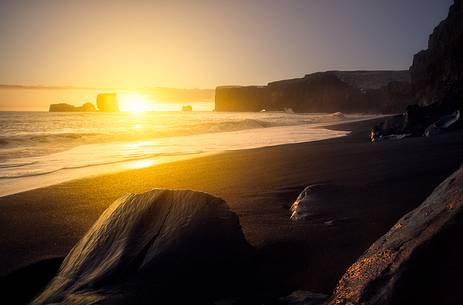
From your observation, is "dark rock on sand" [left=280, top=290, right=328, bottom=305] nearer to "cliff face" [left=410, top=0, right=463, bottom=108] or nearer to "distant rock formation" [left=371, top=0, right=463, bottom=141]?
"distant rock formation" [left=371, top=0, right=463, bottom=141]

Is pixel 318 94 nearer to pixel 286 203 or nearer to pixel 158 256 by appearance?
pixel 286 203

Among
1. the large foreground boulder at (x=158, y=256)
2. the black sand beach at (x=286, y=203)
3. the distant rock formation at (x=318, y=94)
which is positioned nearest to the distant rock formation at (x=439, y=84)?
the black sand beach at (x=286, y=203)

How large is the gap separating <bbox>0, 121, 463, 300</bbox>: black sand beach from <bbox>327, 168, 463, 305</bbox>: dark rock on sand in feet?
2.08

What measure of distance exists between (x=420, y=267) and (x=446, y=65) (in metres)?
11.7

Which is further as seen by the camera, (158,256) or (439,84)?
(439,84)

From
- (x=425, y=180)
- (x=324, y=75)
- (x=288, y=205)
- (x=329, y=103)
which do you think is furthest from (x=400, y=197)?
(x=324, y=75)

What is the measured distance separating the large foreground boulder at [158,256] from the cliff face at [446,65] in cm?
858

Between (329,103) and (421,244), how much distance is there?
71212 millimetres

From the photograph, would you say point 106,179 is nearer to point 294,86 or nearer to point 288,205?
point 288,205

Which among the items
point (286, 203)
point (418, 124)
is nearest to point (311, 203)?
point (286, 203)

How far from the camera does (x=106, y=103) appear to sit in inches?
3214

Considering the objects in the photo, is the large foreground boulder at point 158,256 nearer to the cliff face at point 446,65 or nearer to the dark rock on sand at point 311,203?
the dark rock on sand at point 311,203

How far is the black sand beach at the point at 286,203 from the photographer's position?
103 inches

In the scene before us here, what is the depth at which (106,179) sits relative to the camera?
6234 millimetres
